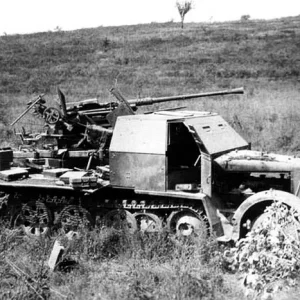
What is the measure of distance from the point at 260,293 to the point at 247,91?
1983 cm

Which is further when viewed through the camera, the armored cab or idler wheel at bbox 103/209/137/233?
idler wheel at bbox 103/209/137/233

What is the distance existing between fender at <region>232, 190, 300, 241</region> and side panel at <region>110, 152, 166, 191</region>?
1.15 m

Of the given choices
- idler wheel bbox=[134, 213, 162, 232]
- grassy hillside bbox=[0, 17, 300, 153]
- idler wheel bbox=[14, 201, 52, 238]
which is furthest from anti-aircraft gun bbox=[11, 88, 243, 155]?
grassy hillside bbox=[0, 17, 300, 153]

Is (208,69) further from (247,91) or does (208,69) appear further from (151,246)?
(151,246)

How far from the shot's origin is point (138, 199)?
28.6ft

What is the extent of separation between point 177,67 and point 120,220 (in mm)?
24983

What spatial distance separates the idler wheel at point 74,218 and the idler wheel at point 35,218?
23cm

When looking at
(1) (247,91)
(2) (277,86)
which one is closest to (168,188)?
(1) (247,91)

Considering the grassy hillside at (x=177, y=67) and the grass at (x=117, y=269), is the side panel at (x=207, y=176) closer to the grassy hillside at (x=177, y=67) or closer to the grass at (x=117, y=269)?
the grass at (x=117, y=269)

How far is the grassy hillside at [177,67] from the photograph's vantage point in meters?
19.7

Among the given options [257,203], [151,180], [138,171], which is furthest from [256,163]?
[138,171]

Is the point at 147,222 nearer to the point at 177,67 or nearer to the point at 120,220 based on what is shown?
the point at 120,220

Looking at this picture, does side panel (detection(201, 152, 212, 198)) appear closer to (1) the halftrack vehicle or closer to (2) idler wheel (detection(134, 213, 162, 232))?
(1) the halftrack vehicle

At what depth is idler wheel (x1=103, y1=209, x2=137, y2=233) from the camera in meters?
8.59
